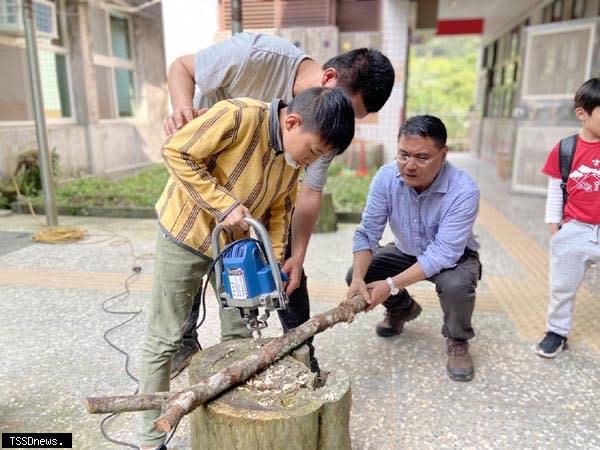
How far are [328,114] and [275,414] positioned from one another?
88 centimetres

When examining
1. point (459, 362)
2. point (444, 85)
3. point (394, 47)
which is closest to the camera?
point (459, 362)

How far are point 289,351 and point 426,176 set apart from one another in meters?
1.08

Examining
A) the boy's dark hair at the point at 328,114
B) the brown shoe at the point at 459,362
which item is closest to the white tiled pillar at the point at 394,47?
the brown shoe at the point at 459,362

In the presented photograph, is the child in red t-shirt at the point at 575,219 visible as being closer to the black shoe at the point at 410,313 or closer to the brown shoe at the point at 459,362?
the brown shoe at the point at 459,362

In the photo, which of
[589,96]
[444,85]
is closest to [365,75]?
[589,96]

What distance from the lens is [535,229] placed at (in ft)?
17.1

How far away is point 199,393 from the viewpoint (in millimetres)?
1319

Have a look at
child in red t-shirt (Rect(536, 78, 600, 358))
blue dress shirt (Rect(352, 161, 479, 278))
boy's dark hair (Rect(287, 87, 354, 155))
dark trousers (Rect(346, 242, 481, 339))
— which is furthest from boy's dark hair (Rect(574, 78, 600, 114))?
boy's dark hair (Rect(287, 87, 354, 155))

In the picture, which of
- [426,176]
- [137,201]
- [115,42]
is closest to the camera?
[426,176]

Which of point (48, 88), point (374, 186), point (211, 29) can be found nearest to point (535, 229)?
point (374, 186)

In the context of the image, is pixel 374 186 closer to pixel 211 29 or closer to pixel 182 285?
pixel 182 285

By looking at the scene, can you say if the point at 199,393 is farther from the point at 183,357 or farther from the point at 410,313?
the point at 410,313

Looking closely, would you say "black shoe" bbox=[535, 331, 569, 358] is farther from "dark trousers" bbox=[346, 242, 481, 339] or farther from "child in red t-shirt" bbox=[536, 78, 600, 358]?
"dark trousers" bbox=[346, 242, 481, 339]

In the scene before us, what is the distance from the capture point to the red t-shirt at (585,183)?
90.5 inches
